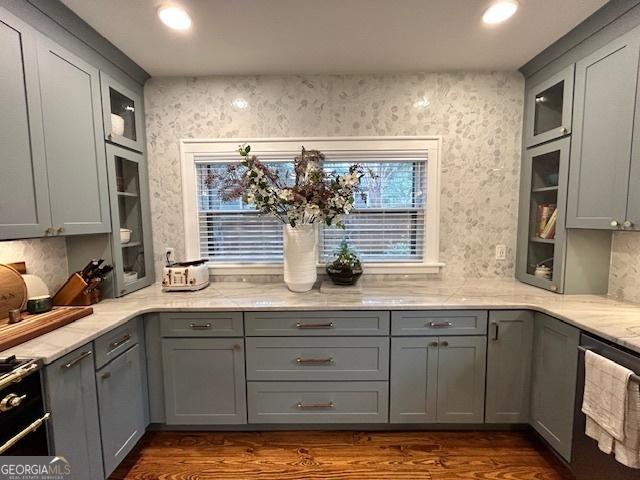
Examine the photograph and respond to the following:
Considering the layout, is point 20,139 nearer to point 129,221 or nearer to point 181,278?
point 129,221

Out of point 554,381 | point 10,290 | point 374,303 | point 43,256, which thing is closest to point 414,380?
point 374,303

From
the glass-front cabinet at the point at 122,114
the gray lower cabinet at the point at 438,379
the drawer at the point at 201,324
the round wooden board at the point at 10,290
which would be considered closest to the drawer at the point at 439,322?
the gray lower cabinet at the point at 438,379

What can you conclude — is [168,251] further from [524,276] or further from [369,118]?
[524,276]

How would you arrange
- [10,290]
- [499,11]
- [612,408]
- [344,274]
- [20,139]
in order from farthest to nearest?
[344,274]
[499,11]
[10,290]
[20,139]
[612,408]

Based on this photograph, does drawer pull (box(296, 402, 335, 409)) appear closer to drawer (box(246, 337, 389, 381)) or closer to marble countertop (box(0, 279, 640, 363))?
drawer (box(246, 337, 389, 381))

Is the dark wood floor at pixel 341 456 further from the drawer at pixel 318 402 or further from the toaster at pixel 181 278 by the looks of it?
the toaster at pixel 181 278

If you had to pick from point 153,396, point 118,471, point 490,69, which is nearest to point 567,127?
point 490,69

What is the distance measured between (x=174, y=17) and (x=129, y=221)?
1417 mm

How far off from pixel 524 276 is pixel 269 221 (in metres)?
2.11

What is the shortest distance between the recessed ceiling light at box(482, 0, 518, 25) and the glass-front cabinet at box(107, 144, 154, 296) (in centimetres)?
245

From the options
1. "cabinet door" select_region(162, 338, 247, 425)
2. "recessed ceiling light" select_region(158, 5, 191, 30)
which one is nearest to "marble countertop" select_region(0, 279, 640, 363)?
"cabinet door" select_region(162, 338, 247, 425)

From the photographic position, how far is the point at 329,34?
1.83m

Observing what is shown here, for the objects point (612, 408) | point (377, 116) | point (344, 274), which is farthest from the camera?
point (377, 116)

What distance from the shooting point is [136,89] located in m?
2.27
